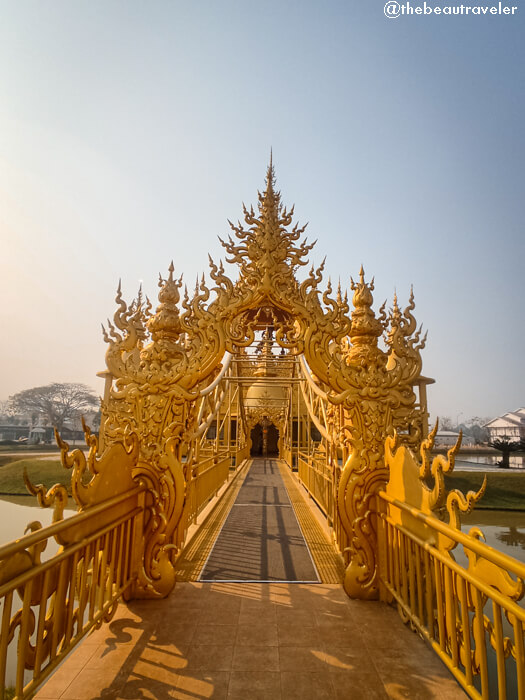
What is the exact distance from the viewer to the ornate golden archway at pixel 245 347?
12.3 feet

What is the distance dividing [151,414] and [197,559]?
7.81 ft

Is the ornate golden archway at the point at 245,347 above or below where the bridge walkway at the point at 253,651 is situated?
above

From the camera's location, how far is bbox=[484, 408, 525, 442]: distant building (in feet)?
208

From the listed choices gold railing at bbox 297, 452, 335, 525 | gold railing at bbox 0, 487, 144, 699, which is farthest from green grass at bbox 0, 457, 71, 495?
gold railing at bbox 0, 487, 144, 699

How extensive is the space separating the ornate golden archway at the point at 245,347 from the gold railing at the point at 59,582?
433 millimetres

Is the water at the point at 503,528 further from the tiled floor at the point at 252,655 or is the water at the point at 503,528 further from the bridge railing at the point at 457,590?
the tiled floor at the point at 252,655

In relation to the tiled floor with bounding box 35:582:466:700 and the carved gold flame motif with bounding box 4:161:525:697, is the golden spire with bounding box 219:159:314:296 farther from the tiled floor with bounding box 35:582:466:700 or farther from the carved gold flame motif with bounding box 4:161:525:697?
the tiled floor with bounding box 35:582:466:700

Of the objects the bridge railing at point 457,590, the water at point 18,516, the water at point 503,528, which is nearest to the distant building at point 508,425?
the water at point 503,528

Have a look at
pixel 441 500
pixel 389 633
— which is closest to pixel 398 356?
pixel 441 500

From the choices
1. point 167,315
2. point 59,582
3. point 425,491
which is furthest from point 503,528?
point 59,582

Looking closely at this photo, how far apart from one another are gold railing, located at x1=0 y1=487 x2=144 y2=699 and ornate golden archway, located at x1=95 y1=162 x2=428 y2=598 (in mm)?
433

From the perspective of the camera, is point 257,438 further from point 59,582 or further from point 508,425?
point 508,425

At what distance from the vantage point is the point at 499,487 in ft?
65.6

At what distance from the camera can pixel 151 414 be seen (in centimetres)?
385
